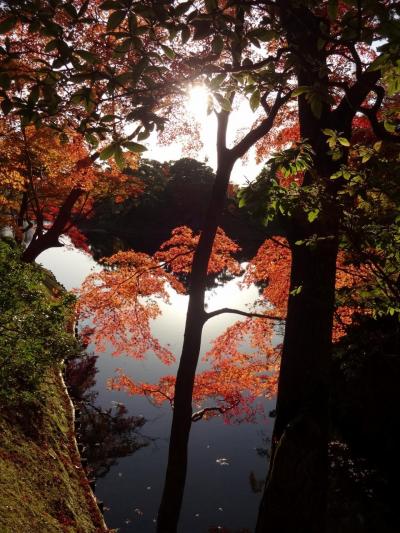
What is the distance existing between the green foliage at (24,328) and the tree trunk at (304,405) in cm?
323

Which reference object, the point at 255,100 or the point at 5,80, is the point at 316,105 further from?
the point at 5,80

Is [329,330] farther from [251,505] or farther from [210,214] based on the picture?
[251,505]

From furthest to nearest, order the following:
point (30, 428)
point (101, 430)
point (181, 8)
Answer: point (101, 430), point (30, 428), point (181, 8)

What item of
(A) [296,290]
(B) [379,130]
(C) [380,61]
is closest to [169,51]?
(C) [380,61]

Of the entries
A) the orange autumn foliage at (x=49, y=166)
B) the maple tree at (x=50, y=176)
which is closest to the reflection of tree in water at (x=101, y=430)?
the maple tree at (x=50, y=176)

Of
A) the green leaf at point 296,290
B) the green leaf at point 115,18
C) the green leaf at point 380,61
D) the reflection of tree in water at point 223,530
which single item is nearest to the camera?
the green leaf at point 380,61

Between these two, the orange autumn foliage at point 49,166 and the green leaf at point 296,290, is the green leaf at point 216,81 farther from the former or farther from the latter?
the orange autumn foliage at point 49,166

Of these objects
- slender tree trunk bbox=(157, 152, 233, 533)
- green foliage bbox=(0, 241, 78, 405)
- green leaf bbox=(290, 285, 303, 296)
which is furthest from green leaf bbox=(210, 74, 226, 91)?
slender tree trunk bbox=(157, 152, 233, 533)

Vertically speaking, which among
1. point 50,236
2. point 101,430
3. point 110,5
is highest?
point 50,236

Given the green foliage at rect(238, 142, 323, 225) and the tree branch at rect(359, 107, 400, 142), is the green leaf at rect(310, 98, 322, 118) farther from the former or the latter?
the tree branch at rect(359, 107, 400, 142)

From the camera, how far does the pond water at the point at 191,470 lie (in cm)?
988

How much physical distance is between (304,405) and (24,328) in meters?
3.69

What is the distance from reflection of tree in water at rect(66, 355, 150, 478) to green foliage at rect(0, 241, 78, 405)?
560 cm

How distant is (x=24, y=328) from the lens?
4.99 m
